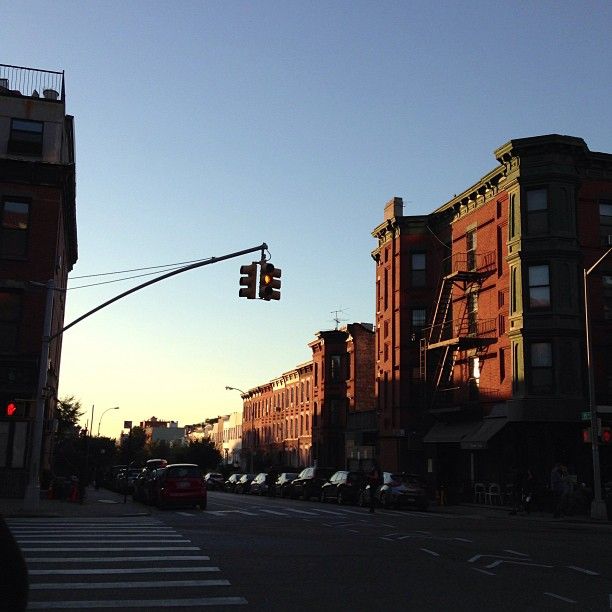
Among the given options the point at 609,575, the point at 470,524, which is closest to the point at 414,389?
the point at 470,524

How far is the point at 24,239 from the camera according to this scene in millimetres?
31406

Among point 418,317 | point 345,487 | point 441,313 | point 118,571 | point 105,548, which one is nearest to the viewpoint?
point 118,571

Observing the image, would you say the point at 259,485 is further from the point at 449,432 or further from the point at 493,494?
the point at 493,494

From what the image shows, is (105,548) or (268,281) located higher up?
(268,281)

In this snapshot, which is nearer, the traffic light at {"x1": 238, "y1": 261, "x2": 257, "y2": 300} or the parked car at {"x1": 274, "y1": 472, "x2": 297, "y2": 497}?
the traffic light at {"x1": 238, "y1": 261, "x2": 257, "y2": 300}

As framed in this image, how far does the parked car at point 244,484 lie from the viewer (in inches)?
2120

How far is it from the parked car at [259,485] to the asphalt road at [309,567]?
2990cm

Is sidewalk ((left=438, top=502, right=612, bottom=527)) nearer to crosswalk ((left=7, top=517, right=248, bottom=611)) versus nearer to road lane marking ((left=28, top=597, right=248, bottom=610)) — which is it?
crosswalk ((left=7, top=517, right=248, bottom=611))

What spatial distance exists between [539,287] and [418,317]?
11.6m

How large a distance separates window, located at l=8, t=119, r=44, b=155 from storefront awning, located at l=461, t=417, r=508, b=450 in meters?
22.7

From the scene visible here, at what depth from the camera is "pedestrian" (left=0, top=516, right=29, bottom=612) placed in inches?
143

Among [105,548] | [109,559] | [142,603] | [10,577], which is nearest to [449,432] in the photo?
[105,548]

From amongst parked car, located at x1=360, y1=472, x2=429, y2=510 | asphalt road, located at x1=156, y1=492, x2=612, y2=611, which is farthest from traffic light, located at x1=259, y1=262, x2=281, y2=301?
parked car, located at x1=360, y1=472, x2=429, y2=510

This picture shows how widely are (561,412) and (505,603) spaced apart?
24.8 metres
